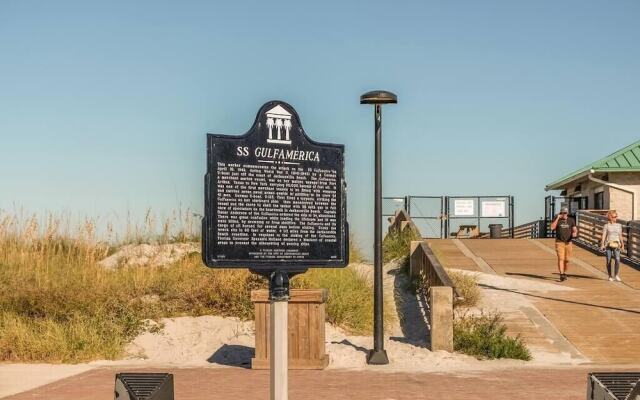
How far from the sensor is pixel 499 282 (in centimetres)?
2100

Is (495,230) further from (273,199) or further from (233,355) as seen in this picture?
(273,199)

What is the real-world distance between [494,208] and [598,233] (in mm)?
9822

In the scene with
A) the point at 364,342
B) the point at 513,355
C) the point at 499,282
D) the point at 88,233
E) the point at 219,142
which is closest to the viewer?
the point at 219,142

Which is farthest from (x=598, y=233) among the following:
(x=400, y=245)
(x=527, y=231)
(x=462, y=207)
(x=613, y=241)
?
(x=527, y=231)

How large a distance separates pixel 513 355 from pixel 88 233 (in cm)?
904

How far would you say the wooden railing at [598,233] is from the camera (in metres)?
26.8

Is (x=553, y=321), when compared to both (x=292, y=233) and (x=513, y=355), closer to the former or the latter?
(x=513, y=355)

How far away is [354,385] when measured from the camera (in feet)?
38.3

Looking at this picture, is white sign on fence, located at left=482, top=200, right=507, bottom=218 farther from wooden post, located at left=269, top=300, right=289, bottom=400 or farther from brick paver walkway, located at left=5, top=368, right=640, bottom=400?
wooden post, located at left=269, top=300, right=289, bottom=400

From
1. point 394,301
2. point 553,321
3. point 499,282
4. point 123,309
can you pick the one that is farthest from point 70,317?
point 499,282

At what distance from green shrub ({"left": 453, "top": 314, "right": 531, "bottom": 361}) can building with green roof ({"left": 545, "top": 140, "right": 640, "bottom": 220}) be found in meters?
23.4

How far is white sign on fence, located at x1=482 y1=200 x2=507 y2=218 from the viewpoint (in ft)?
136

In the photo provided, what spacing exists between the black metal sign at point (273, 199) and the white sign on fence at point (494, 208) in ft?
113

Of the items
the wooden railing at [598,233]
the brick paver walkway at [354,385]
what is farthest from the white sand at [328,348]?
the wooden railing at [598,233]
